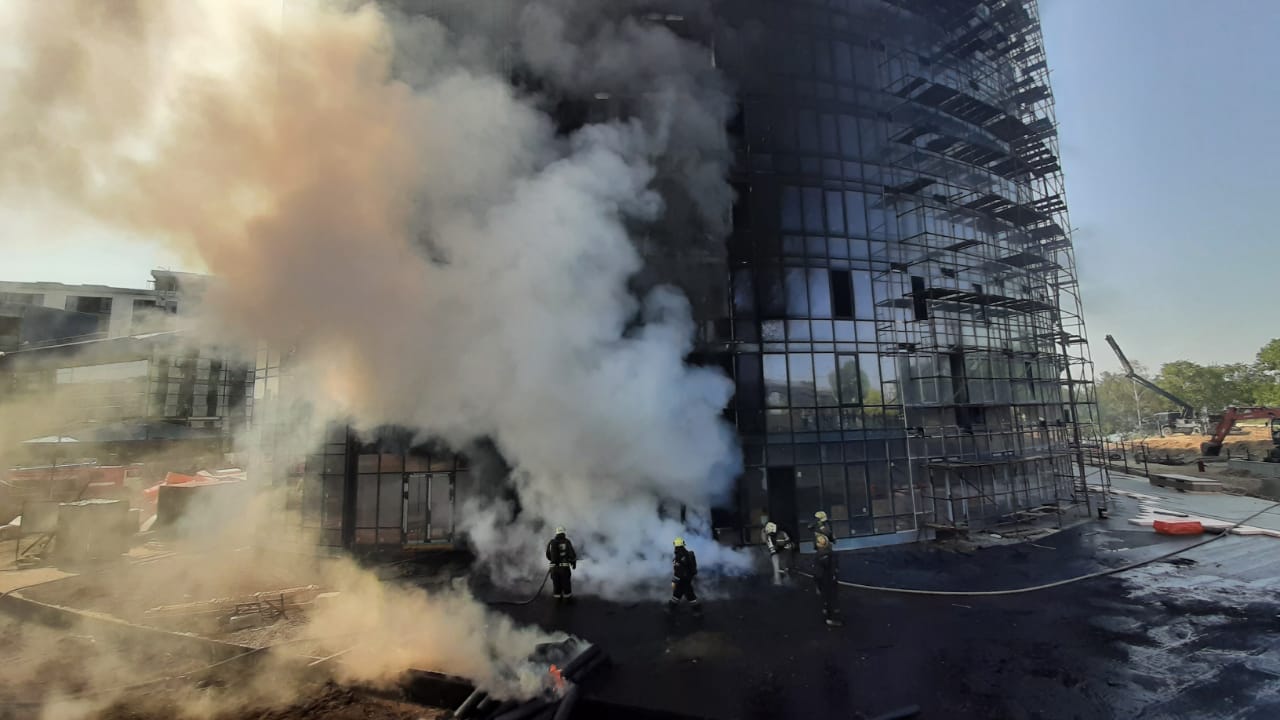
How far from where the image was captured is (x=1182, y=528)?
12234 mm

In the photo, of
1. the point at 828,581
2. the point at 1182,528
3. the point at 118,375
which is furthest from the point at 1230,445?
the point at 118,375

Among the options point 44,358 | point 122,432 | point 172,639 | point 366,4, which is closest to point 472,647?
point 172,639

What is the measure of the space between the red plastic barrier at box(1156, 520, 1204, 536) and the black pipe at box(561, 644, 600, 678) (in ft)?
46.3

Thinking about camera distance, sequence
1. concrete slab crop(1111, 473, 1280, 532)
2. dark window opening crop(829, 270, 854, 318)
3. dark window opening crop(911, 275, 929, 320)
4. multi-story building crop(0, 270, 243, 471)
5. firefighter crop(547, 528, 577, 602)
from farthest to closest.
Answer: multi-story building crop(0, 270, 243, 471), dark window opening crop(911, 275, 929, 320), concrete slab crop(1111, 473, 1280, 532), dark window opening crop(829, 270, 854, 318), firefighter crop(547, 528, 577, 602)

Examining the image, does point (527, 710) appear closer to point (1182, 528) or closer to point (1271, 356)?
point (1182, 528)

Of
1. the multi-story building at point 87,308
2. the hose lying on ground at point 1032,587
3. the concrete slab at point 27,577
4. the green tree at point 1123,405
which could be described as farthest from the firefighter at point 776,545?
the green tree at point 1123,405

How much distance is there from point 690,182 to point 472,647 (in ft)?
32.9

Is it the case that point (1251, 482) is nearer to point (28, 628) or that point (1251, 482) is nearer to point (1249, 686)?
point (1249, 686)

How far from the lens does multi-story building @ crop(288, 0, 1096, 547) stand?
492 inches

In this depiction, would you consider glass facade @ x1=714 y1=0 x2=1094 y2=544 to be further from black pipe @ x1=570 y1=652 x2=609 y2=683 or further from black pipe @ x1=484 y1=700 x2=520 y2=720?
black pipe @ x1=484 y1=700 x2=520 y2=720

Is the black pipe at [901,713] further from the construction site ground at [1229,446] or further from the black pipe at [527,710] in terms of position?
the construction site ground at [1229,446]

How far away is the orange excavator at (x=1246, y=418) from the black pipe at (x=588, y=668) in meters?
32.5

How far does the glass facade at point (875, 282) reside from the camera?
41.4 feet

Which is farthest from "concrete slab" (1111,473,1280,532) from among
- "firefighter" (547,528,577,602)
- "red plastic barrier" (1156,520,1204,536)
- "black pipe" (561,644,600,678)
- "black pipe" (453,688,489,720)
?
"black pipe" (453,688,489,720)
